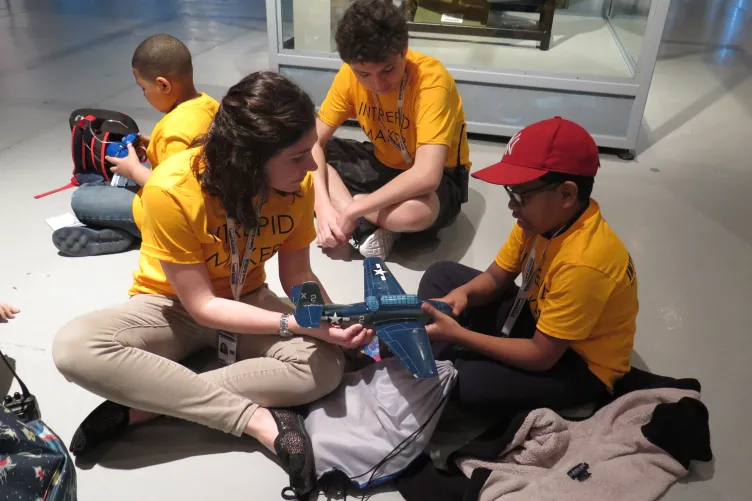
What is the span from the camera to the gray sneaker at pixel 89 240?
7.76ft

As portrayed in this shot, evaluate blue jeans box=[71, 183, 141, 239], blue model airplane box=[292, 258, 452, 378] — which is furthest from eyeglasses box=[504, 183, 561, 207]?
blue jeans box=[71, 183, 141, 239]

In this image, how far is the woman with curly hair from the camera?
1384 millimetres

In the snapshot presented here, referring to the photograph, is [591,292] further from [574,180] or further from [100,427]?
[100,427]

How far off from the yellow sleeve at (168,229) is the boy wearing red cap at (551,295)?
2.10ft

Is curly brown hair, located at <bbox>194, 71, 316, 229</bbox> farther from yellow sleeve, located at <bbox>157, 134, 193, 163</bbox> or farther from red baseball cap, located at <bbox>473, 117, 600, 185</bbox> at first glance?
yellow sleeve, located at <bbox>157, 134, 193, 163</bbox>

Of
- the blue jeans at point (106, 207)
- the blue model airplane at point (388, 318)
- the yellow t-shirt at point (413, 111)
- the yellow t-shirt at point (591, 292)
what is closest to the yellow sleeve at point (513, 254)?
the yellow t-shirt at point (591, 292)

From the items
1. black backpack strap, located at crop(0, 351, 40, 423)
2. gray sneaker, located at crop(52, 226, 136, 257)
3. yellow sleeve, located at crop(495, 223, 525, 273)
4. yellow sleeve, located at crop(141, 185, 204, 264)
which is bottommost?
gray sneaker, located at crop(52, 226, 136, 257)

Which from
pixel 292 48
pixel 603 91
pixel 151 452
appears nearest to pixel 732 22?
pixel 603 91

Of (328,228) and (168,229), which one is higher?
(168,229)

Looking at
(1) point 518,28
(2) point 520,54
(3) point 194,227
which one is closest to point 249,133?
(3) point 194,227

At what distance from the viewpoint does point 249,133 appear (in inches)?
52.8

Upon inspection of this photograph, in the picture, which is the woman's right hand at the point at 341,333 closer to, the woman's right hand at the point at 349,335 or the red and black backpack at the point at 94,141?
the woman's right hand at the point at 349,335

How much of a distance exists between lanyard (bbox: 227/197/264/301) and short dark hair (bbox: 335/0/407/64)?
2.58 feet

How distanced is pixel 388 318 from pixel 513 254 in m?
0.49
